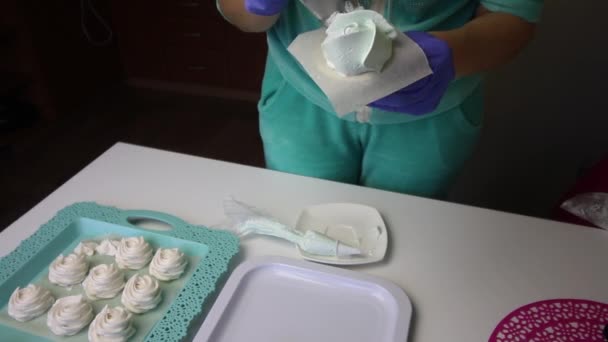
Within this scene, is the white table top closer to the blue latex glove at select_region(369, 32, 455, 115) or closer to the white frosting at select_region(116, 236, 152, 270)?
the white frosting at select_region(116, 236, 152, 270)

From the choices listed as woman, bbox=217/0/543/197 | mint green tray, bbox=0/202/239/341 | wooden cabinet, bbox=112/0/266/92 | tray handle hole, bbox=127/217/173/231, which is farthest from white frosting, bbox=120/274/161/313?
wooden cabinet, bbox=112/0/266/92

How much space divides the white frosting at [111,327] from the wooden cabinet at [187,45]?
1.79m

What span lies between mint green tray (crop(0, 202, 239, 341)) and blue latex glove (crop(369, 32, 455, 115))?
27 centimetres

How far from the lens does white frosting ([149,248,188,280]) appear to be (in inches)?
23.1

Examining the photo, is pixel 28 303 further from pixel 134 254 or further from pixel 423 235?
pixel 423 235

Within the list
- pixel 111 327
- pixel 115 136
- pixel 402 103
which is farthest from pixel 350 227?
pixel 115 136

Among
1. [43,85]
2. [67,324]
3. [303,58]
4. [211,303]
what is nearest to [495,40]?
[303,58]

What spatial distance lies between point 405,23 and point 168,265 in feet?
1.41

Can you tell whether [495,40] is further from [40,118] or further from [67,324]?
[40,118]

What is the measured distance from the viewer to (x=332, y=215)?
0.68 meters

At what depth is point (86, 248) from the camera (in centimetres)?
64

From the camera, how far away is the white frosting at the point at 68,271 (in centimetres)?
A: 59

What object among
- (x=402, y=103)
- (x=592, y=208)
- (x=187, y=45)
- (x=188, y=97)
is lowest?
(x=188, y=97)

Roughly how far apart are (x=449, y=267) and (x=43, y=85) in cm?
205
